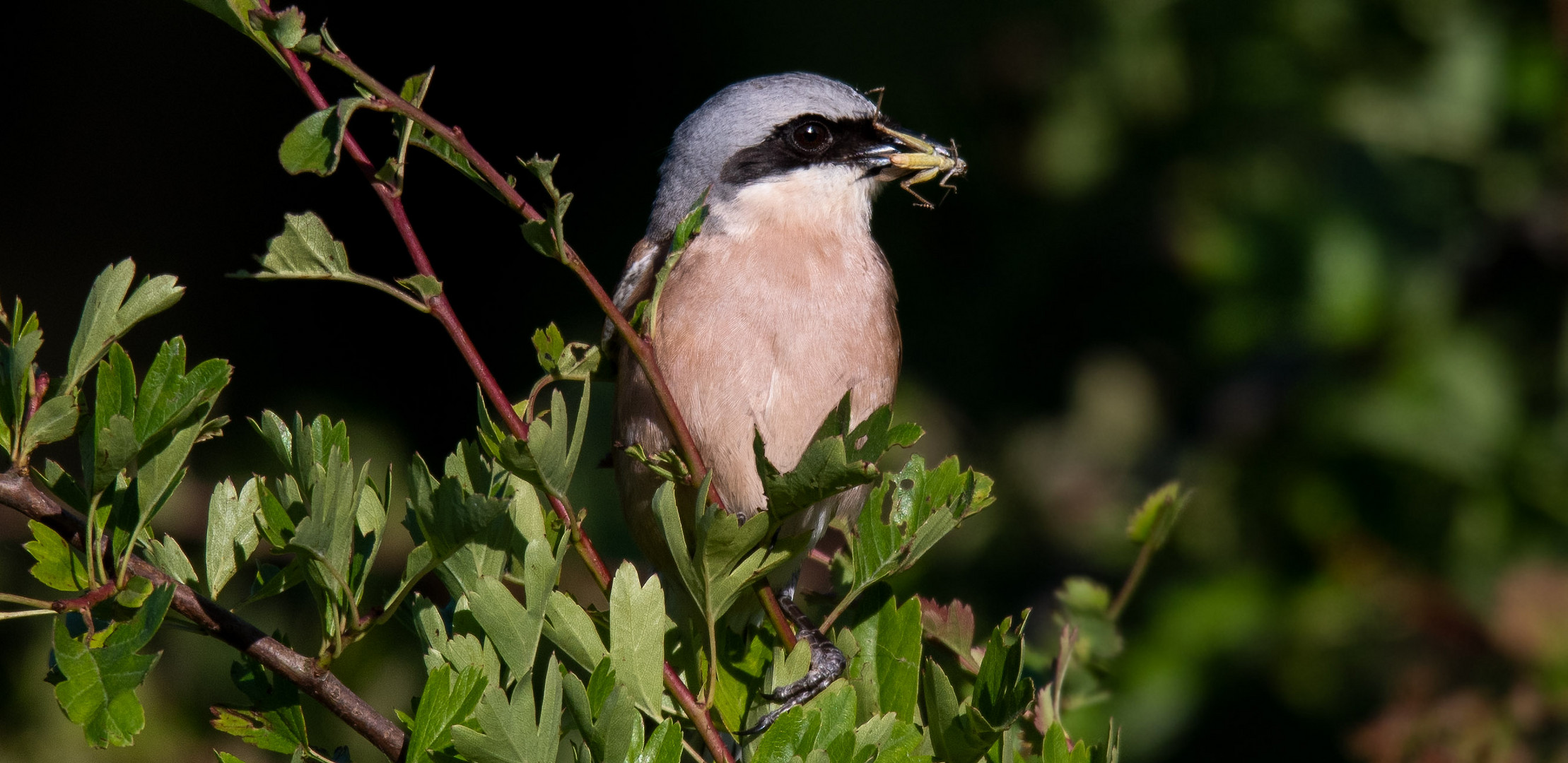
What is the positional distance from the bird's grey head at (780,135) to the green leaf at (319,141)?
56.9 inches

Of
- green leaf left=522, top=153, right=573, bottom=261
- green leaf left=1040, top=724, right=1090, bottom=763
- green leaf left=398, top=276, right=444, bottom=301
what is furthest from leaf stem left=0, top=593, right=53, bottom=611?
green leaf left=1040, top=724, right=1090, bottom=763

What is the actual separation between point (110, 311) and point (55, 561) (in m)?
0.25

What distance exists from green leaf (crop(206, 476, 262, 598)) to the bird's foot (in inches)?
23.9

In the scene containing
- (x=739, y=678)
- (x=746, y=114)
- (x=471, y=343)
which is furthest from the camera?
(x=746, y=114)

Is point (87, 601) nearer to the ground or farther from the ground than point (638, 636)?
farther from the ground

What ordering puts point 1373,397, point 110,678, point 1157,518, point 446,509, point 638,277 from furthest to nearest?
point 1373,397
point 638,277
point 1157,518
point 446,509
point 110,678

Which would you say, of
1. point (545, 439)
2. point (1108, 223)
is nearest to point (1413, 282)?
point (1108, 223)

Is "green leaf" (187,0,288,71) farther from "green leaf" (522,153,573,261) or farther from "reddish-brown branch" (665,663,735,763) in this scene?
"reddish-brown branch" (665,663,735,763)

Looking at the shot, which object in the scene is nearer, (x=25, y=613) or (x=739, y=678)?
(x=25, y=613)

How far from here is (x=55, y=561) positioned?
1340mm

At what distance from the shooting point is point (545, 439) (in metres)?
1.36

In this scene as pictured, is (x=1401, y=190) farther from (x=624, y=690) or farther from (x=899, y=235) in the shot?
(x=624, y=690)

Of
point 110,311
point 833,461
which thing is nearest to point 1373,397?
point 833,461

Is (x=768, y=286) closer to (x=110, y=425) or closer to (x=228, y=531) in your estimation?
(x=228, y=531)
